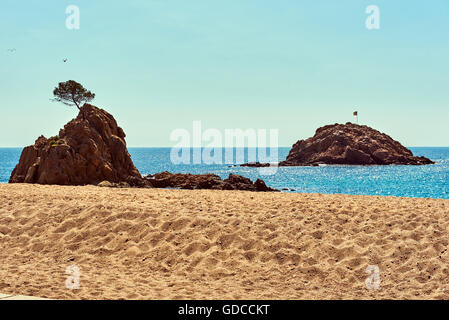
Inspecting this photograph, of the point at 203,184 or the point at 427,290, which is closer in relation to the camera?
the point at 427,290

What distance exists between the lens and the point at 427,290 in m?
7.68

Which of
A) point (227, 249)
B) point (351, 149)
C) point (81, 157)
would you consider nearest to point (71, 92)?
point (81, 157)

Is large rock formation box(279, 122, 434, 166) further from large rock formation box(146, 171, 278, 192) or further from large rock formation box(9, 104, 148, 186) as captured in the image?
large rock formation box(9, 104, 148, 186)

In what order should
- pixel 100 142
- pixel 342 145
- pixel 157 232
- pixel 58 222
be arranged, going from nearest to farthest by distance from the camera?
pixel 157 232 < pixel 58 222 < pixel 100 142 < pixel 342 145

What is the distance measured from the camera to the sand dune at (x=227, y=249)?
25.7 feet

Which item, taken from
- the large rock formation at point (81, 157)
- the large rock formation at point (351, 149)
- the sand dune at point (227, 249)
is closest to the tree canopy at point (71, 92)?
the large rock formation at point (81, 157)

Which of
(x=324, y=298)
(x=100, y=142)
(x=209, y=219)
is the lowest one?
(x=324, y=298)

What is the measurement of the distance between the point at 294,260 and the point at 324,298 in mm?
1882

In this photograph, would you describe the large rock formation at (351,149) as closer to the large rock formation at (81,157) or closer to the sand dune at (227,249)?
the large rock formation at (81,157)

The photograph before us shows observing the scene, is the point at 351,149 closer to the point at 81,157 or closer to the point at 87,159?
the point at 87,159

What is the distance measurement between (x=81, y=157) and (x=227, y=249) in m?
18.9
